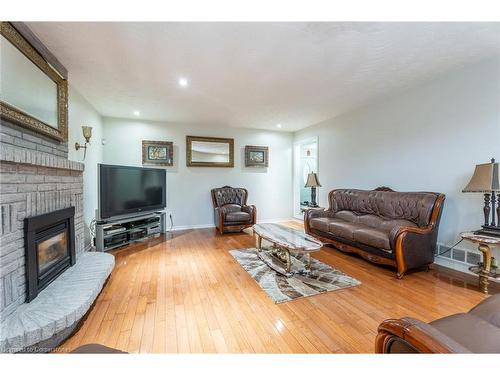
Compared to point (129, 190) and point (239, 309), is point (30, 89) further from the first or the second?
point (239, 309)

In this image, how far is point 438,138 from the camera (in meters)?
3.10

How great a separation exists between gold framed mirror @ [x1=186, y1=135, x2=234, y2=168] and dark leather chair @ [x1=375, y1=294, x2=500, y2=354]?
5019mm

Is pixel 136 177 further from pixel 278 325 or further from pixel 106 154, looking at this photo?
pixel 278 325

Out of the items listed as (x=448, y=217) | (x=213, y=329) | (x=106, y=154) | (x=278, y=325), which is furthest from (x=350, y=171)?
(x=106, y=154)

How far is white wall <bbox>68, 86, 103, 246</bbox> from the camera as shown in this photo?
3231mm

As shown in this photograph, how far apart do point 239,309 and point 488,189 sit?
2735 mm

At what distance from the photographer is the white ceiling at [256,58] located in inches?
80.5

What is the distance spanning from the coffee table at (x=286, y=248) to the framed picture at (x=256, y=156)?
8.96ft

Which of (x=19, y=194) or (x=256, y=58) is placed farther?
(x=256, y=58)

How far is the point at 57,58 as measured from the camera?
2521 millimetres

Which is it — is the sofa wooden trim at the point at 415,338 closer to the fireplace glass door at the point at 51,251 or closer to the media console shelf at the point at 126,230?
the fireplace glass door at the point at 51,251

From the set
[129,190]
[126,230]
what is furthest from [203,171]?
[126,230]

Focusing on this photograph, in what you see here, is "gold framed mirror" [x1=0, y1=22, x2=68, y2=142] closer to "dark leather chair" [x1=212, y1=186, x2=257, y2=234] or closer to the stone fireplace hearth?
the stone fireplace hearth

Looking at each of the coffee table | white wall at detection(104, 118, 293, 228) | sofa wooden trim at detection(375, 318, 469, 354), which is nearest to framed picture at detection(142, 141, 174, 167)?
white wall at detection(104, 118, 293, 228)
